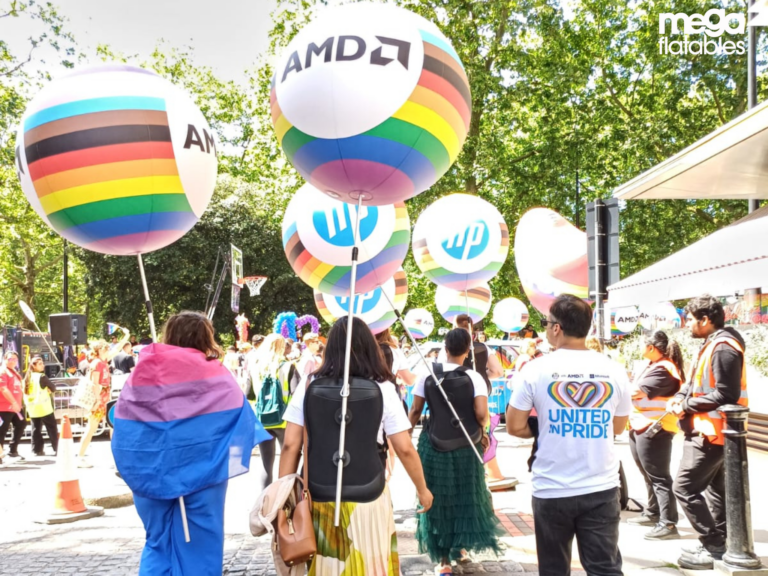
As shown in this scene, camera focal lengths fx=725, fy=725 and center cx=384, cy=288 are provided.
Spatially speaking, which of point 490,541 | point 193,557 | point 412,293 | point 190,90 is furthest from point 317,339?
point 190,90

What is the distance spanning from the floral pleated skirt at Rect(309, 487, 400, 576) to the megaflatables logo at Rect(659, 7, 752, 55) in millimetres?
18889

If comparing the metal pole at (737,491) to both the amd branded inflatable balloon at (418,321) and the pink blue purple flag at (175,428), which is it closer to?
the pink blue purple flag at (175,428)

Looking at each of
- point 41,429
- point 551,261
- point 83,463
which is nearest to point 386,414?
point 83,463

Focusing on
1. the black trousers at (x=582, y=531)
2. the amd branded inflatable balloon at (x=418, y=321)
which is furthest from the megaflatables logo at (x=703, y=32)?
the black trousers at (x=582, y=531)

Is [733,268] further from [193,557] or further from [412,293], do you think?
[412,293]

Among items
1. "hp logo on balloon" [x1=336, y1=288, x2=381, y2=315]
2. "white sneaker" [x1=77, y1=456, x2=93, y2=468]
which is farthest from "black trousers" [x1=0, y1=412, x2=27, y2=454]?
"hp logo on balloon" [x1=336, y1=288, x2=381, y2=315]

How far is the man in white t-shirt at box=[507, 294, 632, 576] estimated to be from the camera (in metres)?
3.36

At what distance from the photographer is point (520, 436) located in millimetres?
3574

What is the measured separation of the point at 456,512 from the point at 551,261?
24.7 ft

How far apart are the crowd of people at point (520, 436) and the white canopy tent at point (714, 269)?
0.22 meters

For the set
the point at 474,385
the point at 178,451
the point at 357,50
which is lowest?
the point at 178,451

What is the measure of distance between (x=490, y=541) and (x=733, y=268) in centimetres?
237

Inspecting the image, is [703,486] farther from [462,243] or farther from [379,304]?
[379,304]

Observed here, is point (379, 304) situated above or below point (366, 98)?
below
